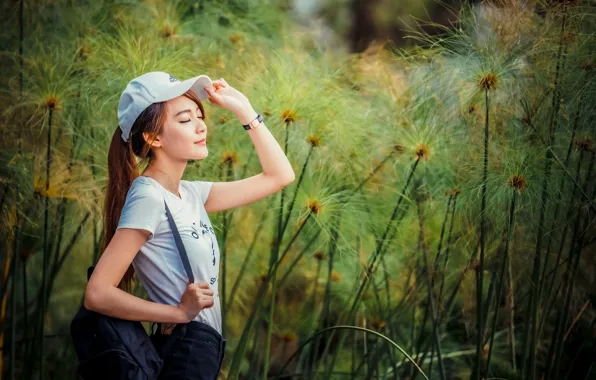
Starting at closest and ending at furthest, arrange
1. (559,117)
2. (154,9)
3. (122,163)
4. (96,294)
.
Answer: (96,294) < (122,163) < (559,117) < (154,9)

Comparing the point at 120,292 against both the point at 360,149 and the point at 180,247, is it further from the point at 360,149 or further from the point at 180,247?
the point at 360,149

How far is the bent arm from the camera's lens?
100 cm

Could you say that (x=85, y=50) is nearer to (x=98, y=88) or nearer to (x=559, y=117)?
(x=98, y=88)

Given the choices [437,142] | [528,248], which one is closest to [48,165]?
[437,142]

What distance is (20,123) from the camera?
1.66 meters

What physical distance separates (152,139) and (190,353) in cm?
27

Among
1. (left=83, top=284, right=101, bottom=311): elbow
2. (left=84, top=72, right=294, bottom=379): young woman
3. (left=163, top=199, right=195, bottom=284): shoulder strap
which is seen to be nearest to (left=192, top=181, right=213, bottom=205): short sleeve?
(left=84, top=72, right=294, bottom=379): young woman

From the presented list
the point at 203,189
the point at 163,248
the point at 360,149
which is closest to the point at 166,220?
the point at 163,248

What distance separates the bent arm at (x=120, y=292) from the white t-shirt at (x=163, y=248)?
0.06 ft

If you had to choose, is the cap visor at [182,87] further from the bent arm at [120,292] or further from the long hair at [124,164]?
the bent arm at [120,292]

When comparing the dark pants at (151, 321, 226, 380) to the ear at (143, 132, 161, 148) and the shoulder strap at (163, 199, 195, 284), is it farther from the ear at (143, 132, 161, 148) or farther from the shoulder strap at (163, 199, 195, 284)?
the ear at (143, 132, 161, 148)

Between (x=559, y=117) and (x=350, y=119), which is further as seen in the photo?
(x=350, y=119)

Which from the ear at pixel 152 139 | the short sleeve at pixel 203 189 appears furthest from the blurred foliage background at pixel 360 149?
the ear at pixel 152 139

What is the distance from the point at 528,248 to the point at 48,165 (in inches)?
36.6
